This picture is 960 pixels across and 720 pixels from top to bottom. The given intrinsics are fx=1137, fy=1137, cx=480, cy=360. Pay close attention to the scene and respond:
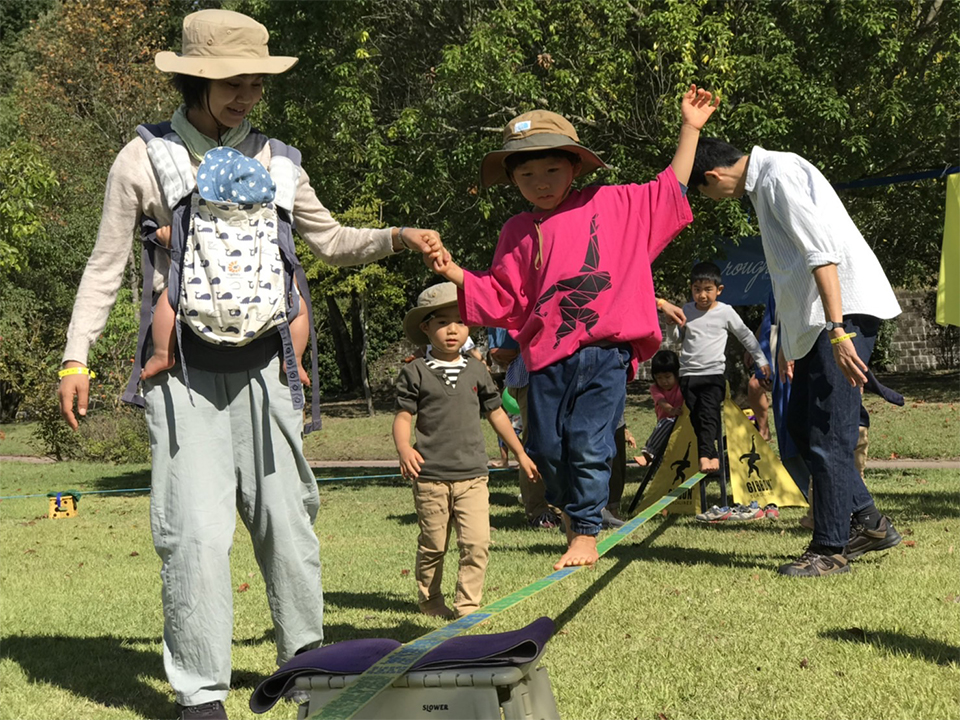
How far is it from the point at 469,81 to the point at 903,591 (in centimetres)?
886

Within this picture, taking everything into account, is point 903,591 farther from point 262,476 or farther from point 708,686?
point 262,476

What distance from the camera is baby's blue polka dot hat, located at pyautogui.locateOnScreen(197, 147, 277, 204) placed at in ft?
13.6

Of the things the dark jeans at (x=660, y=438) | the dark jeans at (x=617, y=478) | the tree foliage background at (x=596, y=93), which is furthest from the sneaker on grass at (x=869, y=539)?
the tree foliage background at (x=596, y=93)

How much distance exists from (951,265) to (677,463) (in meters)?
3.16

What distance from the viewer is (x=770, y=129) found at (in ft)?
40.3

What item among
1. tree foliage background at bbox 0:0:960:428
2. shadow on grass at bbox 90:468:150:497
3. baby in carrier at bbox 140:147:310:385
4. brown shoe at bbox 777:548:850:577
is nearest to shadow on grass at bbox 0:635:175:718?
baby in carrier at bbox 140:147:310:385

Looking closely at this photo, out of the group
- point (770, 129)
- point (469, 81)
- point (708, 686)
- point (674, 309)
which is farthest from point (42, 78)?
point (708, 686)

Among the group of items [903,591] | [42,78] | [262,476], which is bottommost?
[903,591]

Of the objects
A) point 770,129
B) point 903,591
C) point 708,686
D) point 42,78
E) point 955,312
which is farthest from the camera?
point 42,78

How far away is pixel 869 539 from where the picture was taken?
6613mm

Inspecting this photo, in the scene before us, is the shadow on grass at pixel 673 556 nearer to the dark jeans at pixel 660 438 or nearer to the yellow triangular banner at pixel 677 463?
the yellow triangular banner at pixel 677 463

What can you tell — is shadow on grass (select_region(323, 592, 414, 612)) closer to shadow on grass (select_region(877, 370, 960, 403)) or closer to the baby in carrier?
the baby in carrier

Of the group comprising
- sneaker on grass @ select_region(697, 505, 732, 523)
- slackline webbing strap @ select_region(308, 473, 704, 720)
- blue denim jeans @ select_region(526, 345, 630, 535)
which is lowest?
sneaker on grass @ select_region(697, 505, 732, 523)

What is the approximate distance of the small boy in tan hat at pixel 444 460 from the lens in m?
6.07
